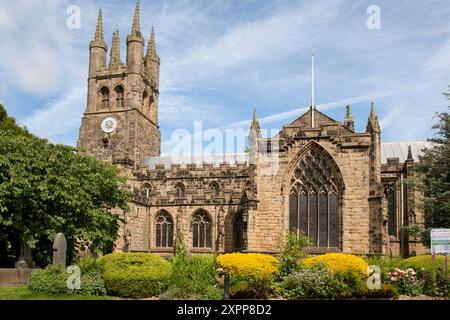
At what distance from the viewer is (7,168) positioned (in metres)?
23.0

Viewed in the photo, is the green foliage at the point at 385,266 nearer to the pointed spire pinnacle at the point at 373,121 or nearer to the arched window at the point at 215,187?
the pointed spire pinnacle at the point at 373,121

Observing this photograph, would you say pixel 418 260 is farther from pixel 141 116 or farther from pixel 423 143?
pixel 141 116

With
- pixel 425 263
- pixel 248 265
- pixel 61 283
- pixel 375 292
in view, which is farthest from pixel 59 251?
pixel 425 263

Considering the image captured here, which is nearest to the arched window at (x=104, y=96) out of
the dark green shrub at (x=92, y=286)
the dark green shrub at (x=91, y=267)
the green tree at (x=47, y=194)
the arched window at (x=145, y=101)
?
the arched window at (x=145, y=101)

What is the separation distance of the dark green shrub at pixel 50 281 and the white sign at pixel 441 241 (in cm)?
1239

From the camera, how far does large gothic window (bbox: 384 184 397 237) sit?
1425 inches

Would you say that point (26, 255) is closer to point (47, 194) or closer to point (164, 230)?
point (47, 194)

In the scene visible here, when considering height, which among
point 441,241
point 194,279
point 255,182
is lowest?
point 194,279

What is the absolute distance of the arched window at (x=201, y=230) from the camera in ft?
128

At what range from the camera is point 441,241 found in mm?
16906

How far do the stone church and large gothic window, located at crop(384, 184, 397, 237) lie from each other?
7cm

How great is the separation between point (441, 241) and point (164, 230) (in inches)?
1033
